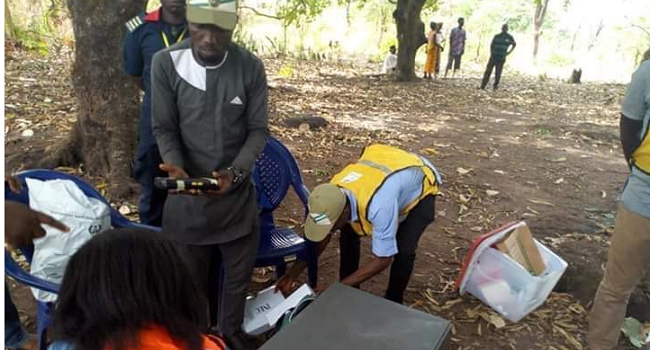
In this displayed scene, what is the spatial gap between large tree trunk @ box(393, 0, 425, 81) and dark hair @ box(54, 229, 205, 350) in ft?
39.2

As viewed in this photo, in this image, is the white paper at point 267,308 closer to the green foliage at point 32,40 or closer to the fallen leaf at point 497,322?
the fallen leaf at point 497,322

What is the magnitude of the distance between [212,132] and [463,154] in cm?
483

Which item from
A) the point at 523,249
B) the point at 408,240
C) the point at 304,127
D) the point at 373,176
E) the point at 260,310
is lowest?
the point at 304,127

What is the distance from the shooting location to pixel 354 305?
1.81m

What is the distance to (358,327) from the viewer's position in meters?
1.69

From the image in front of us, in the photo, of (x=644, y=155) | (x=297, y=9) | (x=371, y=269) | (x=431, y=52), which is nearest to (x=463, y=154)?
(x=644, y=155)

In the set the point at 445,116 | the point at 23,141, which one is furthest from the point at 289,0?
the point at 23,141

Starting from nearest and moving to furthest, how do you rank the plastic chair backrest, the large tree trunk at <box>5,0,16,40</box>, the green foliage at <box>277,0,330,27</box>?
the plastic chair backrest < the large tree trunk at <box>5,0,16,40</box> < the green foliage at <box>277,0,330,27</box>

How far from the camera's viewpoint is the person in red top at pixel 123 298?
1.16 metres

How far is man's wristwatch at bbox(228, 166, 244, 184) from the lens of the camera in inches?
77.8

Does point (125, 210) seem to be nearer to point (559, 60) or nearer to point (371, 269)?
point (371, 269)

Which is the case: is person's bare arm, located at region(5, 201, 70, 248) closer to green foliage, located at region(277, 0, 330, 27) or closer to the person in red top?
the person in red top

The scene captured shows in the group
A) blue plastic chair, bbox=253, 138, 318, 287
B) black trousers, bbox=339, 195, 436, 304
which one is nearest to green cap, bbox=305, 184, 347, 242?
blue plastic chair, bbox=253, 138, 318, 287

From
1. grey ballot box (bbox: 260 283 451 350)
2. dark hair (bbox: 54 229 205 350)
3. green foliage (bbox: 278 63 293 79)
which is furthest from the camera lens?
green foliage (bbox: 278 63 293 79)
